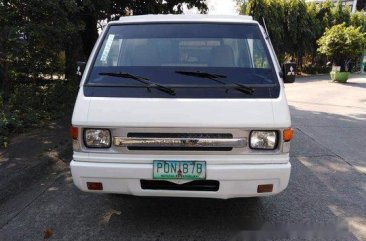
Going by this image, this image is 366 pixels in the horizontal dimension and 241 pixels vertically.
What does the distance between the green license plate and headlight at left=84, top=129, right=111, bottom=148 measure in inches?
17.9

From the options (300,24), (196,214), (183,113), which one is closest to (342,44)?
(300,24)

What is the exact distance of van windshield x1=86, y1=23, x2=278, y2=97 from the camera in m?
3.43

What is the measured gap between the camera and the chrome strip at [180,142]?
3.12 metres


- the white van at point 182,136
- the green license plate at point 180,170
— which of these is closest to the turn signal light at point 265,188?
the white van at point 182,136

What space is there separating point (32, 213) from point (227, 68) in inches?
96.6

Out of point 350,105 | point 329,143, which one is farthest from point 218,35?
point 350,105

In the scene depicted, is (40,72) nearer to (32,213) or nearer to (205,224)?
(32,213)

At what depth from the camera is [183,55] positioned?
150 inches

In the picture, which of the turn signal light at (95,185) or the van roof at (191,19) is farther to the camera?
the van roof at (191,19)

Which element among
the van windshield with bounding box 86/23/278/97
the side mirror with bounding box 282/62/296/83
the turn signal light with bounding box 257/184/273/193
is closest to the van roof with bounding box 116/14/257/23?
the van windshield with bounding box 86/23/278/97

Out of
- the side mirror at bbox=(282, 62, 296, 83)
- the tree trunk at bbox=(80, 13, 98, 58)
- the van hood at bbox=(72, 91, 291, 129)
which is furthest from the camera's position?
the tree trunk at bbox=(80, 13, 98, 58)

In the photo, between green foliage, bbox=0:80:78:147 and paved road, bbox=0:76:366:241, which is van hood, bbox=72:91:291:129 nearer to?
paved road, bbox=0:76:366:241

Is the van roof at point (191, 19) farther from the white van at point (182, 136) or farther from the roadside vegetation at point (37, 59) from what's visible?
the roadside vegetation at point (37, 59)

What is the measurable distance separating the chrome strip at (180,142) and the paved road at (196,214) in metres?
0.87
